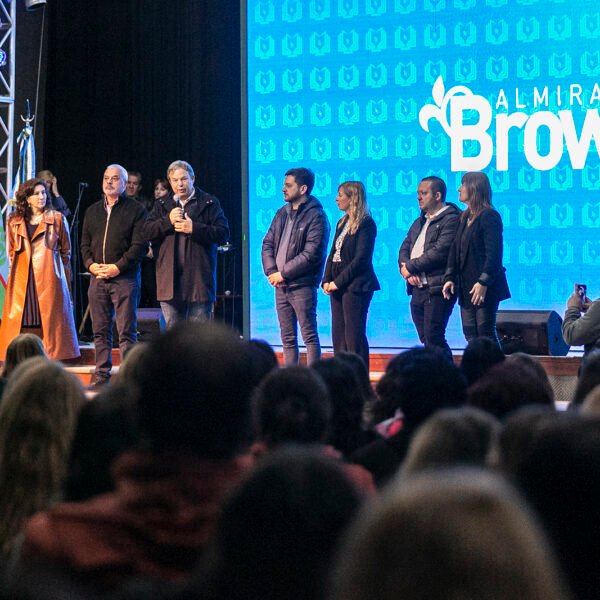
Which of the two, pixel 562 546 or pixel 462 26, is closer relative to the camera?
pixel 562 546

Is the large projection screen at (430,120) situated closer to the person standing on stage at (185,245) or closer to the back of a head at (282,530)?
the person standing on stage at (185,245)

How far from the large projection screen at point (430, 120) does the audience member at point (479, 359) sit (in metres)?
3.98

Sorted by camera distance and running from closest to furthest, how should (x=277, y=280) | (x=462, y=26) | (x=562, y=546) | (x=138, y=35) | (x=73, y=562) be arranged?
(x=562, y=546) → (x=73, y=562) → (x=277, y=280) → (x=462, y=26) → (x=138, y=35)

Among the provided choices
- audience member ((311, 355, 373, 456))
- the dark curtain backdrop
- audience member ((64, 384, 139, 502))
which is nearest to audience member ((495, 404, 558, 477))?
audience member ((64, 384, 139, 502))

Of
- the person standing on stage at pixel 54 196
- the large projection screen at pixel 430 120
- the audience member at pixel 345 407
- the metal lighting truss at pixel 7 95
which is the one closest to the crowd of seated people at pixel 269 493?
the audience member at pixel 345 407

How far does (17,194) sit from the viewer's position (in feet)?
20.6

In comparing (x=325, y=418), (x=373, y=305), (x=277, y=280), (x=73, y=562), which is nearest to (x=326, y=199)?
(x=373, y=305)

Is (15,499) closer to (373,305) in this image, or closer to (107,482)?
Result: (107,482)

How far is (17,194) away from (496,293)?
292 centimetres

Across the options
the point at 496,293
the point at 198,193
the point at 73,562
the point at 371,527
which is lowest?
the point at 73,562

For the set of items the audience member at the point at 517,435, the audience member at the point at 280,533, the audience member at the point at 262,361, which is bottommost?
the audience member at the point at 280,533

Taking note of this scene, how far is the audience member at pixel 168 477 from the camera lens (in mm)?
1291

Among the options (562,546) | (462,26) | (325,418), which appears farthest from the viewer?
(462,26)

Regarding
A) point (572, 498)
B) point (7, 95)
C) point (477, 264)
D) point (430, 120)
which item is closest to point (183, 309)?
point (477, 264)
